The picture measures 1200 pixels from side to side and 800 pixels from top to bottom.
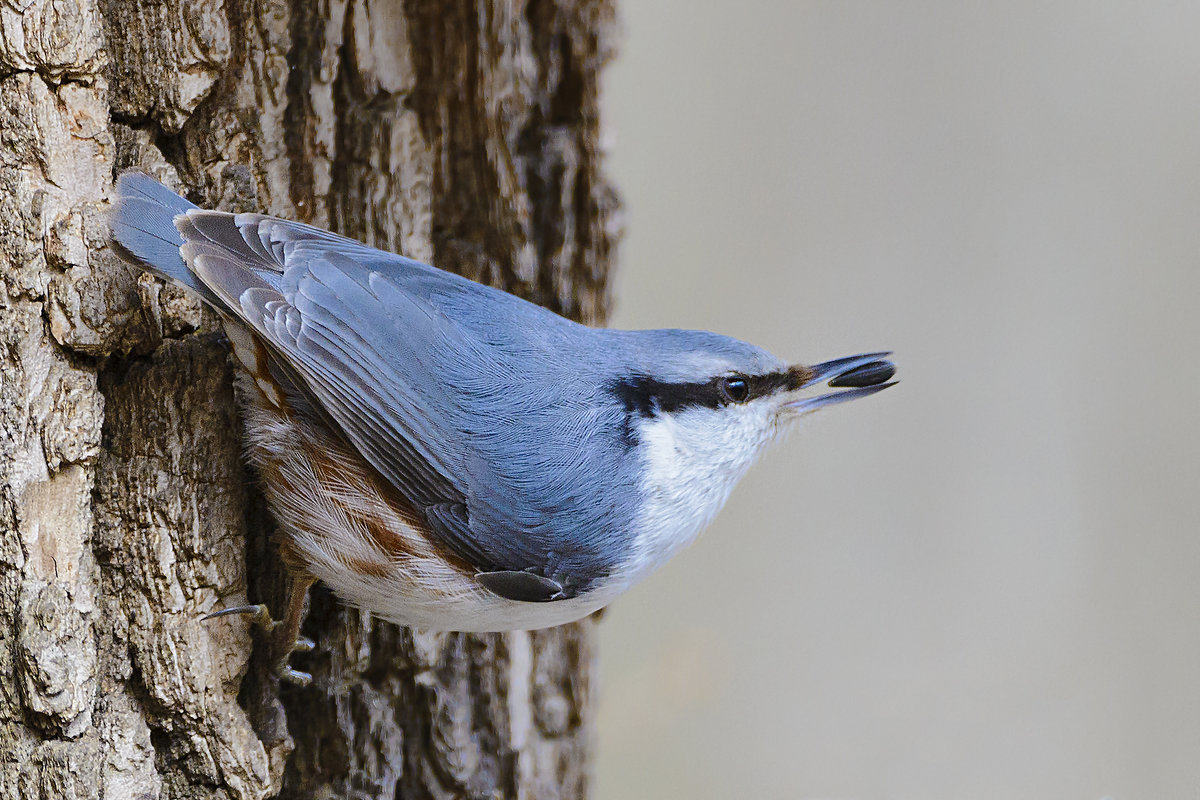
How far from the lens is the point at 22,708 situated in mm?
1665

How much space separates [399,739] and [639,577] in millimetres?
694

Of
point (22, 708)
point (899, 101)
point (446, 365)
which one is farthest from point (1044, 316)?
point (22, 708)

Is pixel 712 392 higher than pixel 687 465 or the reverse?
higher

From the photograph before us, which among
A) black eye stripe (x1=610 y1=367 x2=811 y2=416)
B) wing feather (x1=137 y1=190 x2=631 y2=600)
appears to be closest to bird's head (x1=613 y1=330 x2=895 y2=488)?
black eye stripe (x1=610 y1=367 x2=811 y2=416)

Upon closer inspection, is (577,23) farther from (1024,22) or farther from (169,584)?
(1024,22)

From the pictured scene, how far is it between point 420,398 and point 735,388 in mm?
576

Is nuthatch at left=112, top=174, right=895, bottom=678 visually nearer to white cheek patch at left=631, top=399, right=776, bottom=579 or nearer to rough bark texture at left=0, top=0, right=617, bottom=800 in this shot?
white cheek patch at left=631, top=399, right=776, bottom=579

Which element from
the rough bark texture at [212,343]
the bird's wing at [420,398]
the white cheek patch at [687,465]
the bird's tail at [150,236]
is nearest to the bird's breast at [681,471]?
the white cheek patch at [687,465]

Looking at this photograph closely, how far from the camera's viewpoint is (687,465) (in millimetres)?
1899

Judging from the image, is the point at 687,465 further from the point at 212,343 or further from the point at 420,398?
the point at 212,343

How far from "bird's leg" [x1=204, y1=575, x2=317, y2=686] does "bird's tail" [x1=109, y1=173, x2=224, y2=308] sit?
542 millimetres

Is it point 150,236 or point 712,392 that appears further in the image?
point 712,392

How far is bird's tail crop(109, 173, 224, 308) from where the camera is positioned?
5.49ft

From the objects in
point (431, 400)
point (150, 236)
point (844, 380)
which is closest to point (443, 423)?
point (431, 400)
